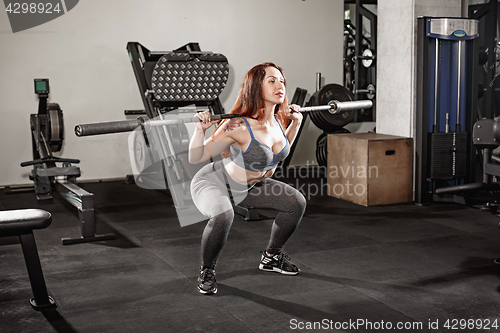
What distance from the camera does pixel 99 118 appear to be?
614 cm

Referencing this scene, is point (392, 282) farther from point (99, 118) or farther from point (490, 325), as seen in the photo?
point (99, 118)

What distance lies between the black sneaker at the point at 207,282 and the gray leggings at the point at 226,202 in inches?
1.4

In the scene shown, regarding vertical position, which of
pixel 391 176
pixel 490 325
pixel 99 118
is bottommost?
pixel 490 325

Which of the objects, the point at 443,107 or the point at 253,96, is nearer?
the point at 253,96

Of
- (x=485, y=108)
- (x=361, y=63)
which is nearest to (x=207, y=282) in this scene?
(x=361, y=63)

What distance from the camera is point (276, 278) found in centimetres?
286

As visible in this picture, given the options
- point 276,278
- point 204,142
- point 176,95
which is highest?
point 176,95

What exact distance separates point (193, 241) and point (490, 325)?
78.8 inches

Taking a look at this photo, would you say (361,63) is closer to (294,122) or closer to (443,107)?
(443,107)

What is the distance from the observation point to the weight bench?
2.36 metres

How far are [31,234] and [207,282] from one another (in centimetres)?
87

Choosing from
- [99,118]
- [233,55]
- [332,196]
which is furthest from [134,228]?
[233,55]

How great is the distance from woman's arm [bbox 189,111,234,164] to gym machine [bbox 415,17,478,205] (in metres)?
2.58

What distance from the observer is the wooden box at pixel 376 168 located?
466 centimetres
